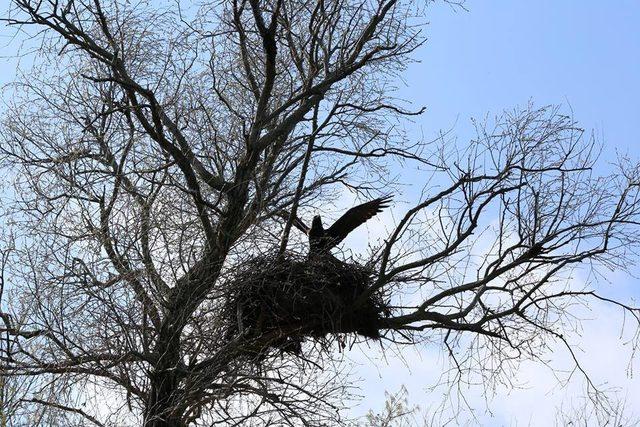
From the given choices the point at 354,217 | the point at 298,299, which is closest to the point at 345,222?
the point at 354,217

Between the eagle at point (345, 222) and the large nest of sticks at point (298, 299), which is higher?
the eagle at point (345, 222)

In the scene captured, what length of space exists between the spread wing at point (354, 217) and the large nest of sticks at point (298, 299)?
59 cm

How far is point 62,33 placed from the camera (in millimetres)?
11734

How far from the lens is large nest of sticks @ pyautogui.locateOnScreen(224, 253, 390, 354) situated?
36.5 feet

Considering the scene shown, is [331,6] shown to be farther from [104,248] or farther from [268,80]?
[104,248]

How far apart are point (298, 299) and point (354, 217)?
3.86 feet

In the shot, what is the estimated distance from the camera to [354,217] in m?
11.9

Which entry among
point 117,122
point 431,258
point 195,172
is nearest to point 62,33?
point 117,122

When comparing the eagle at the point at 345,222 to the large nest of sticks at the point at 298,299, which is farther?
the eagle at the point at 345,222

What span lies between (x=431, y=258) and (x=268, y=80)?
2351 millimetres

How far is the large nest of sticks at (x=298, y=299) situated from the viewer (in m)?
11.1

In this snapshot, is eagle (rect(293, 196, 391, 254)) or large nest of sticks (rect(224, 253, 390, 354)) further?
eagle (rect(293, 196, 391, 254))

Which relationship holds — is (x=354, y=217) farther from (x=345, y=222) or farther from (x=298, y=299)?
(x=298, y=299)

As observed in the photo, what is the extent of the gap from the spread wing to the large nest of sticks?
23.3 inches
